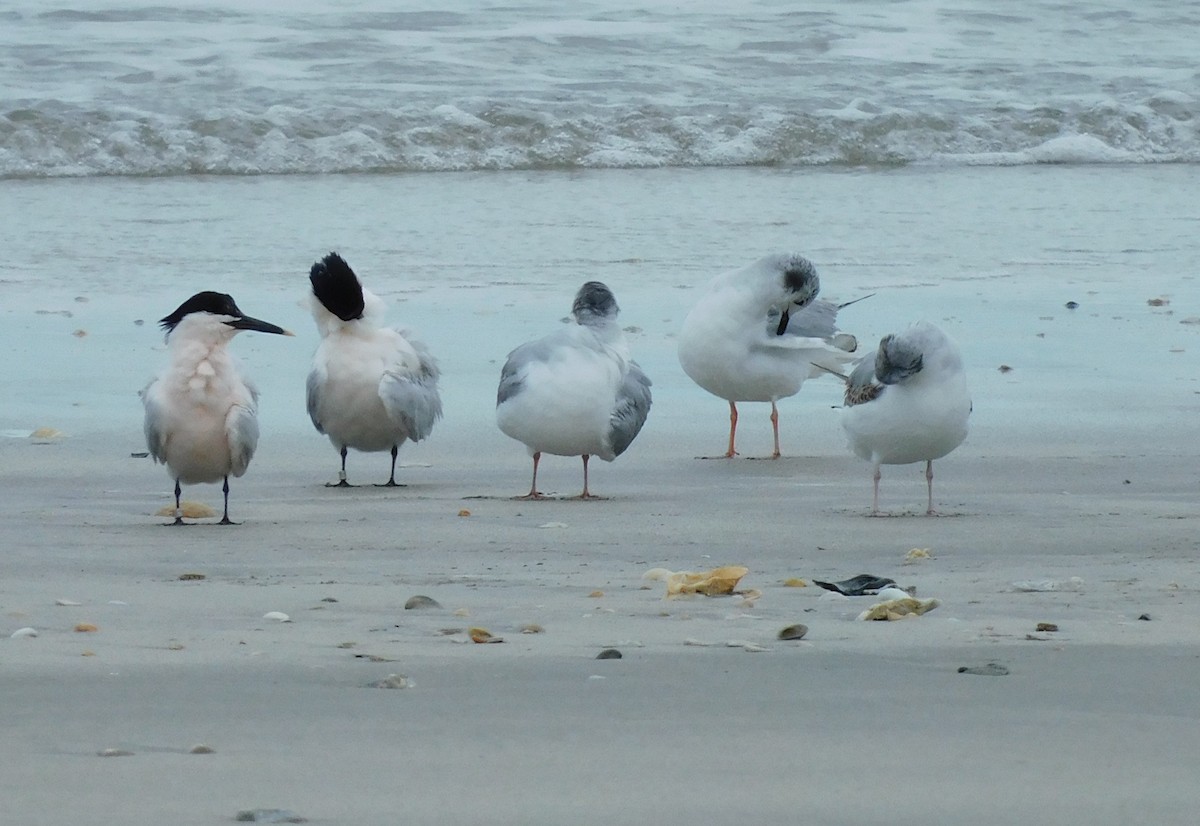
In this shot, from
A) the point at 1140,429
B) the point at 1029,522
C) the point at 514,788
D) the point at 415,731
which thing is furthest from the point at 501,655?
the point at 1140,429

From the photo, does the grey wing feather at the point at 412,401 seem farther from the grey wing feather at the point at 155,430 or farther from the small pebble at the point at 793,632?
the small pebble at the point at 793,632

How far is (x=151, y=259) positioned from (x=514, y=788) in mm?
9130

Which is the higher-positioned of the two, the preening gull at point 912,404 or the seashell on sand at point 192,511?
the preening gull at point 912,404

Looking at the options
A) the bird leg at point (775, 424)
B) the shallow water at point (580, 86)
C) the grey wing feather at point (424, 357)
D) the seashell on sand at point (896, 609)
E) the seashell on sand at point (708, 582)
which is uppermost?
the shallow water at point (580, 86)

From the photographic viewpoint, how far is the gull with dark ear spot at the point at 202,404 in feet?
20.9

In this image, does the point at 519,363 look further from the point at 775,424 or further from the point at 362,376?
the point at 775,424

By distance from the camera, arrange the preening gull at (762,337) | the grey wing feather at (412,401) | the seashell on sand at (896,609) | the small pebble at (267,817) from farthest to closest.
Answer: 1. the preening gull at (762,337)
2. the grey wing feather at (412,401)
3. the seashell on sand at (896,609)
4. the small pebble at (267,817)

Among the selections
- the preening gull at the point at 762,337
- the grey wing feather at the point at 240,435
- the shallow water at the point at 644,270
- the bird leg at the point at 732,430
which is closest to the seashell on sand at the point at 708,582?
the grey wing feather at the point at 240,435

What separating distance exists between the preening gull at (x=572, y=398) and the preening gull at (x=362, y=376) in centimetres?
51

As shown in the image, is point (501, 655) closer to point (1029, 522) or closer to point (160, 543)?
point (160, 543)

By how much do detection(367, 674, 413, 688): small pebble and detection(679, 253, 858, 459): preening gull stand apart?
177 inches

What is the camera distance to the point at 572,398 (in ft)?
22.4

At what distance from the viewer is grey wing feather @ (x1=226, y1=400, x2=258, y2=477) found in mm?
6375

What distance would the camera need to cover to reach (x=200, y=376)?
21.3 ft
